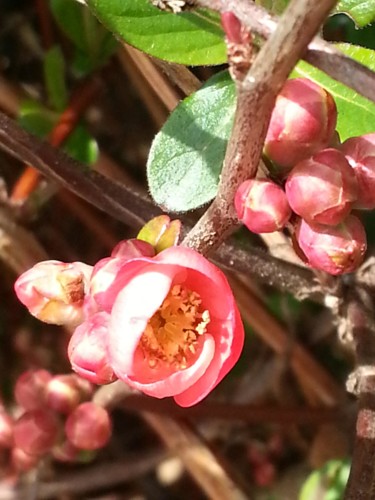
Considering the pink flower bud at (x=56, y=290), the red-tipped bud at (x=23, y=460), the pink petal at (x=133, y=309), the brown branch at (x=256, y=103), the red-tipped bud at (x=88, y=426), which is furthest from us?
the red-tipped bud at (x=23, y=460)

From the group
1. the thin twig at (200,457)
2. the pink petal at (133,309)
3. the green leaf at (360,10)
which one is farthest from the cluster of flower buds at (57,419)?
the green leaf at (360,10)

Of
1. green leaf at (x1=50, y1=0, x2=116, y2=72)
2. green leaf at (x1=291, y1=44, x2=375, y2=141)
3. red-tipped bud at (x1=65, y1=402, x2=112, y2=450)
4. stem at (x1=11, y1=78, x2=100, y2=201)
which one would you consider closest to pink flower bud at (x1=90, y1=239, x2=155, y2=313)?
green leaf at (x1=291, y1=44, x2=375, y2=141)

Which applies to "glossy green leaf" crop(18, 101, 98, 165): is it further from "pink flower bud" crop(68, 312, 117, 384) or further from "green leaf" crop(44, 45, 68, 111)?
"pink flower bud" crop(68, 312, 117, 384)

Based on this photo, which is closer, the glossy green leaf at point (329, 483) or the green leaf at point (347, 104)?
the green leaf at point (347, 104)

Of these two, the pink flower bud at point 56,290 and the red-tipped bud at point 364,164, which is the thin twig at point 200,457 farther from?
the red-tipped bud at point 364,164

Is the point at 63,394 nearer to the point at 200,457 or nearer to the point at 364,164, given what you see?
the point at 200,457

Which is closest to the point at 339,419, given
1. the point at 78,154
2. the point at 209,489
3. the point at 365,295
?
the point at 209,489
